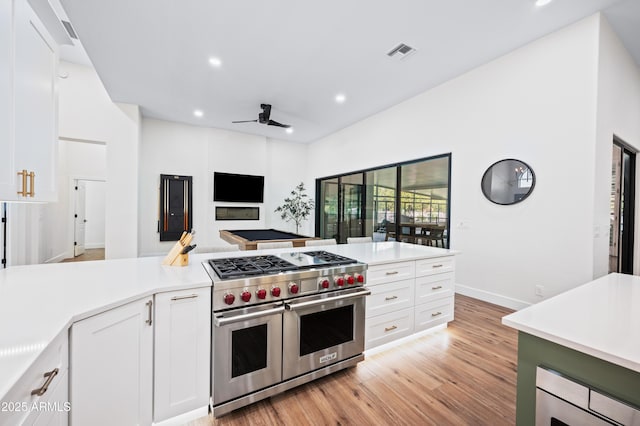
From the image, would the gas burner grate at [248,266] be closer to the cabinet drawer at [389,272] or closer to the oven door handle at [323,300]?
the oven door handle at [323,300]

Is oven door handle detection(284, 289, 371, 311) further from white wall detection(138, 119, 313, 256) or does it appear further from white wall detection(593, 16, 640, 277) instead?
white wall detection(138, 119, 313, 256)

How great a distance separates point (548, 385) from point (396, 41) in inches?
137

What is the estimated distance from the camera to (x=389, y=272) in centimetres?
229

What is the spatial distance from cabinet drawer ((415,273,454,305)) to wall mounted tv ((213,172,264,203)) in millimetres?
5486

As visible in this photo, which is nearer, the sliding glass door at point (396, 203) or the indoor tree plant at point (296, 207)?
the sliding glass door at point (396, 203)

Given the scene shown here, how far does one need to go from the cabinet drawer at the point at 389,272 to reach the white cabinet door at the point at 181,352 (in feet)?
4.23

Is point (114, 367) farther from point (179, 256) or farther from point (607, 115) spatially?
point (607, 115)

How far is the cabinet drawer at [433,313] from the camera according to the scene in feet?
8.34

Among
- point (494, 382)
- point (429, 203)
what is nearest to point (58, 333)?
point (494, 382)

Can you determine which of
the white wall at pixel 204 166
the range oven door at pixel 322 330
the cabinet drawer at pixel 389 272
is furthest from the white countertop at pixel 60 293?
the white wall at pixel 204 166

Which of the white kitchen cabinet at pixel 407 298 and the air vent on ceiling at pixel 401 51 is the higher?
the air vent on ceiling at pixel 401 51

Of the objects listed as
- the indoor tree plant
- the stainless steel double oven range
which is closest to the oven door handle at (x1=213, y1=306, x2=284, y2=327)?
the stainless steel double oven range

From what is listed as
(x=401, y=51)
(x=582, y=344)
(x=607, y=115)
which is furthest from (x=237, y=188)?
(x=582, y=344)

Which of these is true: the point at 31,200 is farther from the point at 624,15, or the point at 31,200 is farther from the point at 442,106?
the point at 624,15
